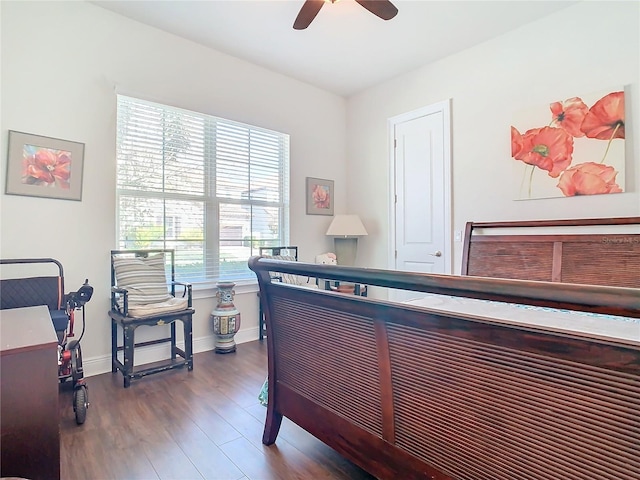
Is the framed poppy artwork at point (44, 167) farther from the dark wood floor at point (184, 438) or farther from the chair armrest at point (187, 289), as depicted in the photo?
the dark wood floor at point (184, 438)

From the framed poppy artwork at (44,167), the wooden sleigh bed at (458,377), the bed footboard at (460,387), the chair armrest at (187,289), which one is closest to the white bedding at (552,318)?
the wooden sleigh bed at (458,377)

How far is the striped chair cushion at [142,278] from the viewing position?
2.82 m

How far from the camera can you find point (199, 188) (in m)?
3.47

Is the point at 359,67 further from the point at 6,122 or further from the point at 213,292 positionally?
the point at 6,122

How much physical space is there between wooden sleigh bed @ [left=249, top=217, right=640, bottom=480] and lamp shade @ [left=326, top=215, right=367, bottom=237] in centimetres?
241

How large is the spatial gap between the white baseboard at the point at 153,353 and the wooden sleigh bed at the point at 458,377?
1.77 m

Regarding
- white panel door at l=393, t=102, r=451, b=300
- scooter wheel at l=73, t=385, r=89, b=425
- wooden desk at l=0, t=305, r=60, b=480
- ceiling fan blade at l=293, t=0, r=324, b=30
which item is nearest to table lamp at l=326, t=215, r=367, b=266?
white panel door at l=393, t=102, r=451, b=300

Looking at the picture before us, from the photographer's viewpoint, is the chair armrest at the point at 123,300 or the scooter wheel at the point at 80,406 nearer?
the scooter wheel at the point at 80,406

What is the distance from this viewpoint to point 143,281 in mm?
2893

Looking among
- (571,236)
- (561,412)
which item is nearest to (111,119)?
(561,412)

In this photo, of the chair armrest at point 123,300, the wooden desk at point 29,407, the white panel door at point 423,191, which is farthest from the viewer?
the white panel door at point 423,191

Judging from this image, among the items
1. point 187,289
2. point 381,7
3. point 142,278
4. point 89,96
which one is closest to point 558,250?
point 381,7

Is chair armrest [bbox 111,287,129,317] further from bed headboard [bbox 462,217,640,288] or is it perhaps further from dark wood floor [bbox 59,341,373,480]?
bed headboard [bbox 462,217,640,288]

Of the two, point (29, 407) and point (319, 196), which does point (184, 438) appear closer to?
point (29, 407)
